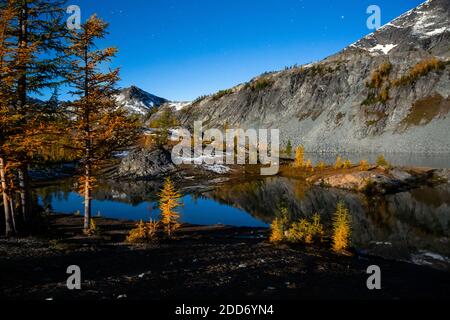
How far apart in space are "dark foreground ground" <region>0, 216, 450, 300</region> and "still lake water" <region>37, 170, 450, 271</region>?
13668 millimetres

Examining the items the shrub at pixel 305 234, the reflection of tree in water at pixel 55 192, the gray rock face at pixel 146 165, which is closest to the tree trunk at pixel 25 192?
the shrub at pixel 305 234

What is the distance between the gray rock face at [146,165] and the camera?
113 m

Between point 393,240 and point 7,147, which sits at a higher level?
point 7,147

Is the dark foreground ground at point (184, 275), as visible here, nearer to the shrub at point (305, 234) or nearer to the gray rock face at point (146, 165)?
the shrub at point (305, 234)

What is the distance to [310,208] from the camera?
60969 millimetres

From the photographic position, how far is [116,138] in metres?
30.9

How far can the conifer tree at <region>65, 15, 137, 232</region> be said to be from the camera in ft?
94.9

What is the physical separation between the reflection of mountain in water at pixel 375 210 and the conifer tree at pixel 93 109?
26813 millimetres

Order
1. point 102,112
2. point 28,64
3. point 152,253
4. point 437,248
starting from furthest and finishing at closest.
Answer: point 437,248
point 102,112
point 28,64
point 152,253

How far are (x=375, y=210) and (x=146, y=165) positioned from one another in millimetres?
75701

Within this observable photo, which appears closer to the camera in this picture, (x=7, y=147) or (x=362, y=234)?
(x=7, y=147)

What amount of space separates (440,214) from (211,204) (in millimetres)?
39013
